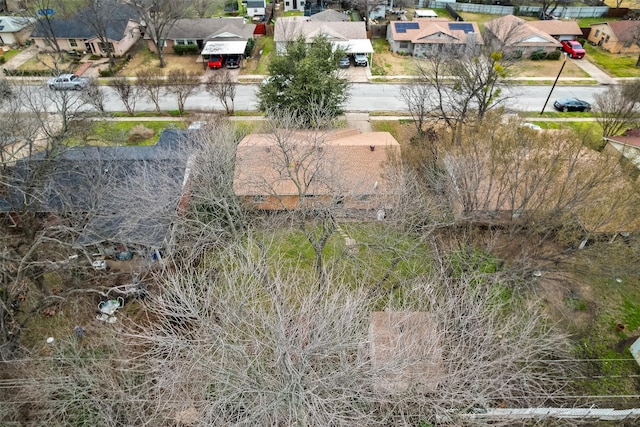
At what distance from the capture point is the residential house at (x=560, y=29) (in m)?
44.6

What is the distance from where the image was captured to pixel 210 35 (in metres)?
43.1

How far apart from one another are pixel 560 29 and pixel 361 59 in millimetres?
21883

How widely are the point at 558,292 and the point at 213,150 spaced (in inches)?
691

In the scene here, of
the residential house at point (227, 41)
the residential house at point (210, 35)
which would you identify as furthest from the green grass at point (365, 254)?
the residential house at point (210, 35)

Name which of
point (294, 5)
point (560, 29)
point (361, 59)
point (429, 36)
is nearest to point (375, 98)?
point (361, 59)

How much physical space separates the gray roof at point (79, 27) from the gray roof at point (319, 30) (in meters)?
15.5

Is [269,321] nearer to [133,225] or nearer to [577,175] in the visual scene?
[133,225]

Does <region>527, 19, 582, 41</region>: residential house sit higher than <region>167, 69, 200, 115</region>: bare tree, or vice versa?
<region>527, 19, 582, 41</region>: residential house

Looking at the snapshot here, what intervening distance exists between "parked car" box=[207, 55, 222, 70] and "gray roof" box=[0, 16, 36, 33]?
20.4 m

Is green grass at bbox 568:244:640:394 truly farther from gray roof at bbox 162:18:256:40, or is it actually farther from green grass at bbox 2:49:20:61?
green grass at bbox 2:49:20:61

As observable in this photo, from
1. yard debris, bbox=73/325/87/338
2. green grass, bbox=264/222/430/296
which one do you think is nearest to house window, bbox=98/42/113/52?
green grass, bbox=264/222/430/296

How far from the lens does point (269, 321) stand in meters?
12.1

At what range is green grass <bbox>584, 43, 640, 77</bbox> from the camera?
41.0 m

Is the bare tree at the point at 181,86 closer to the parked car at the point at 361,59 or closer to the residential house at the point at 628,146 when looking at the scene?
the parked car at the point at 361,59
